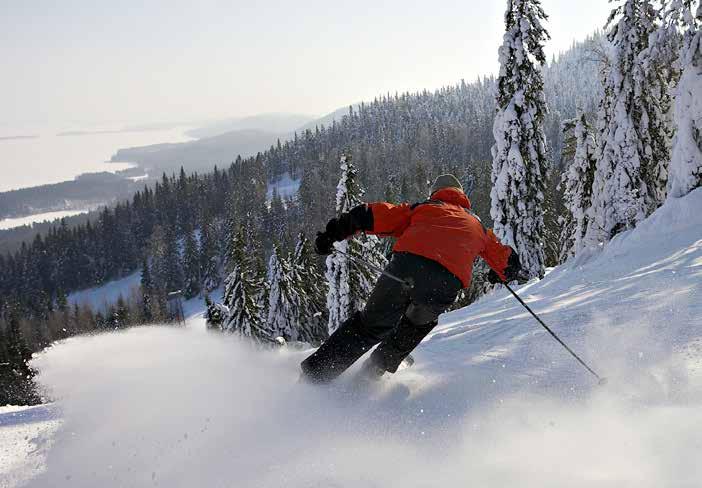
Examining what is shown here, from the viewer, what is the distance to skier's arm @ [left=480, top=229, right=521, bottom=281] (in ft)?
13.8

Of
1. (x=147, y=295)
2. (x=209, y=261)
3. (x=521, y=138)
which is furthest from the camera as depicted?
(x=209, y=261)

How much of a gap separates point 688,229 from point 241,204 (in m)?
122

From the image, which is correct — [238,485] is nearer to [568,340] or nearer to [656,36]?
[568,340]

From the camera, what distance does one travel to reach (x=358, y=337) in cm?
397

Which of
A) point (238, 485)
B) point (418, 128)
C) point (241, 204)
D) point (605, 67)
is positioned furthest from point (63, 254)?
point (238, 485)

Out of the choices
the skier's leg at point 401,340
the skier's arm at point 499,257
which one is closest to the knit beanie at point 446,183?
the skier's arm at point 499,257

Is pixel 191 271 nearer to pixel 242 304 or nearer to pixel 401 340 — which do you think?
pixel 242 304

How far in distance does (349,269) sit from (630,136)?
1202 centimetres

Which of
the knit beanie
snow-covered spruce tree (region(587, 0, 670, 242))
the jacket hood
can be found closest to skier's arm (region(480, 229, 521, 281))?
the jacket hood

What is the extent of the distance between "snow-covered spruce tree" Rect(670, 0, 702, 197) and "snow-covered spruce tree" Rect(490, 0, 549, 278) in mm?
7936

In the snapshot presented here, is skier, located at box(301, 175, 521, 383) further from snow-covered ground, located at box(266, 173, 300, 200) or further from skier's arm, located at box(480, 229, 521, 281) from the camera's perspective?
snow-covered ground, located at box(266, 173, 300, 200)

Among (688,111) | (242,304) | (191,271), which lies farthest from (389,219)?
(191,271)

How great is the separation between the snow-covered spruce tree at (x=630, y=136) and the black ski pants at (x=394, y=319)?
15.6 m

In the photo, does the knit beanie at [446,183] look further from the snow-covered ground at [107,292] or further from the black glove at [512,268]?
the snow-covered ground at [107,292]
